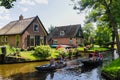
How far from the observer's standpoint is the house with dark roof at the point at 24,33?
5056 cm

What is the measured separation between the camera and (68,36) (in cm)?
7212

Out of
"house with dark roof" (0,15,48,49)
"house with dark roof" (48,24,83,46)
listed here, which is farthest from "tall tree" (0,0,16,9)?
"house with dark roof" (48,24,83,46)

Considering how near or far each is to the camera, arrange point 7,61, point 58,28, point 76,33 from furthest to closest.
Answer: point 58,28
point 76,33
point 7,61

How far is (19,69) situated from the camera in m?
31.3

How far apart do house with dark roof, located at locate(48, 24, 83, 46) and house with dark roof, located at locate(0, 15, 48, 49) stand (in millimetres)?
17735

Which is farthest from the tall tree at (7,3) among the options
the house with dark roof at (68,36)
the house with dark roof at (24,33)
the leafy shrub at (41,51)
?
the house with dark roof at (68,36)

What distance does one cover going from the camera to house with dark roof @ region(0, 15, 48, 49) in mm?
50562

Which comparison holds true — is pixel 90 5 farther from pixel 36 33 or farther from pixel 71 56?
pixel 36 33

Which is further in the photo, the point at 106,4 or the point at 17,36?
the point at 17,36

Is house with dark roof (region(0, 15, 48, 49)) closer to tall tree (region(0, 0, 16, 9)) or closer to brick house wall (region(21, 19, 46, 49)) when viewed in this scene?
brick house wall (region(21, 19, 46, 49))

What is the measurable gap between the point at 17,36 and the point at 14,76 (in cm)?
2558

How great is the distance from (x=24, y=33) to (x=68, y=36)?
24.2 m

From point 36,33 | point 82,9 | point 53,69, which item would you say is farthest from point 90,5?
point 36,33

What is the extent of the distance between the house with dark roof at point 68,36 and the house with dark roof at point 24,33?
17.7 m
